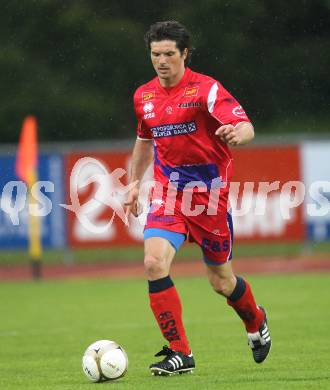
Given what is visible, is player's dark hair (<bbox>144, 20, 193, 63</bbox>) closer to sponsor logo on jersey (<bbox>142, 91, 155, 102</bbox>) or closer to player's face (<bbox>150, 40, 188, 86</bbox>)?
player's face (<bbox>150, 40, 188, 86</bbox>)

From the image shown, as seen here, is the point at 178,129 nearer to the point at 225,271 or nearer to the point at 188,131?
the point at 188,131

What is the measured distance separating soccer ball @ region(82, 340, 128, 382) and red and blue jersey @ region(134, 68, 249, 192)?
114 cm

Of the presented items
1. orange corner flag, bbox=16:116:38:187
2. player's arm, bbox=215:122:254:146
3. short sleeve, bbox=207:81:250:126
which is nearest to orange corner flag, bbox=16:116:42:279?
orange corner flag, bbox=16:116:38:187

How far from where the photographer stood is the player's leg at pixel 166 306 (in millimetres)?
6848

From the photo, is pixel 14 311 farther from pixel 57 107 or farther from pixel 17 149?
pixel 57 107

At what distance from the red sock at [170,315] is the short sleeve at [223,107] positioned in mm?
1076

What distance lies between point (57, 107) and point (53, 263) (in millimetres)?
4125

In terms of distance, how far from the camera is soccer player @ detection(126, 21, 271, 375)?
6.93 metres

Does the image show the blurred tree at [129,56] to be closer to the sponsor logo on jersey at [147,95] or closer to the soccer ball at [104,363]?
the sponsor logo on jersey at [147,95]

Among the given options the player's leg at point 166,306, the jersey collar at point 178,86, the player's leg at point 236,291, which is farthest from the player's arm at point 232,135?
the player's leg at point 236,291

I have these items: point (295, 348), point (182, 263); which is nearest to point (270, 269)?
point (182, 263)

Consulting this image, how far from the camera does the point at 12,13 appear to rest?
774 inches

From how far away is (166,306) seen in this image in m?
6.89

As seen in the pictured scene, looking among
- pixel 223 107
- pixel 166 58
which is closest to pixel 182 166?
pixel 223 107
